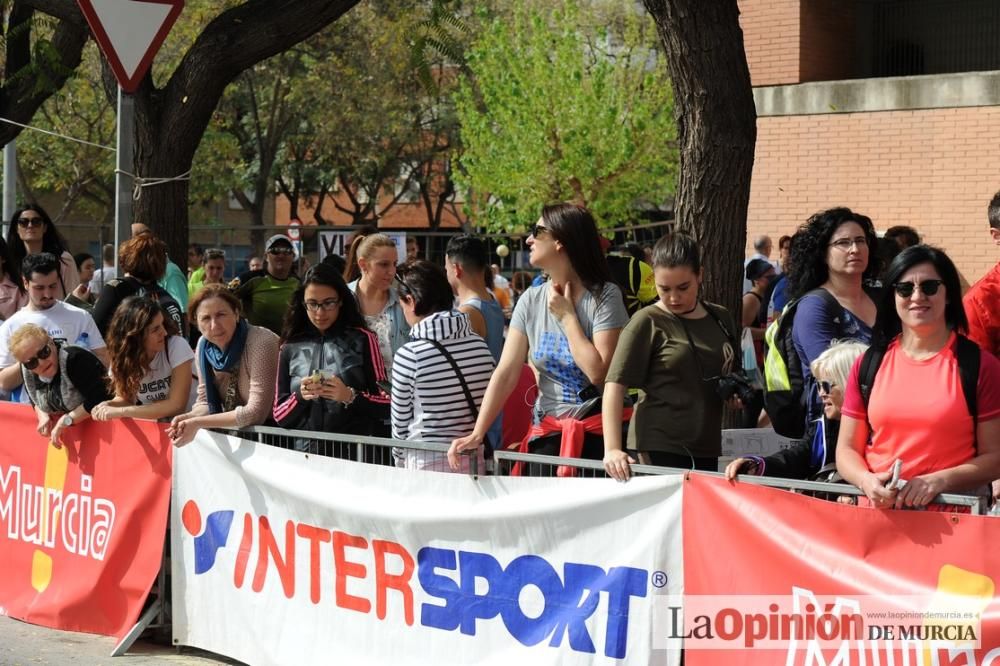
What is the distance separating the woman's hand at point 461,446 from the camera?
5.84 m

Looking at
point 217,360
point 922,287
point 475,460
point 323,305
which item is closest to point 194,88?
point 217,360

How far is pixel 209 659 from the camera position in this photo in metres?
7.22

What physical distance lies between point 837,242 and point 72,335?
487cm

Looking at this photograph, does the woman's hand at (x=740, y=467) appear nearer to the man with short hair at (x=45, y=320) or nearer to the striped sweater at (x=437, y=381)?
the striped sweater at (x=437, y=381)

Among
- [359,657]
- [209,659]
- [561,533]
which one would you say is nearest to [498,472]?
[561,533]

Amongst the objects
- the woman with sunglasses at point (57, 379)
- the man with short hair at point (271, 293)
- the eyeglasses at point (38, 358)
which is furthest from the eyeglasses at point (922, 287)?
the man with short hair at point (271, 293)

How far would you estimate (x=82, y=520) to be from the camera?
780cm

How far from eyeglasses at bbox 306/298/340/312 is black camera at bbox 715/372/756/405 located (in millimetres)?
2114

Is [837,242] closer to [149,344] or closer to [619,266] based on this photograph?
[619,266]

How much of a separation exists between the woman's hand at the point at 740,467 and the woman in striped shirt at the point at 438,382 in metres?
1.48

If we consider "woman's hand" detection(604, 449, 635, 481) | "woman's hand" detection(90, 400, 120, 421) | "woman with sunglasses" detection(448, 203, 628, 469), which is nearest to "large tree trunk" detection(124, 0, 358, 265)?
"woman's hand" detection(90, 400, 120, 421)

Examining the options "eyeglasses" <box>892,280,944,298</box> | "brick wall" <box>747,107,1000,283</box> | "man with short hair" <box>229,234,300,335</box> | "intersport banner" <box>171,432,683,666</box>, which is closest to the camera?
"eyeglasses" <box>892,280,944,298</box>

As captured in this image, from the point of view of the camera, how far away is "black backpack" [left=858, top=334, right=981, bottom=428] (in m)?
4.50

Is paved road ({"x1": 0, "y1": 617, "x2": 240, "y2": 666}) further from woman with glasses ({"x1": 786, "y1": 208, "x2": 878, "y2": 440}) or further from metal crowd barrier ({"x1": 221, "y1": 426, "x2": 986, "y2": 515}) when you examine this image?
woman with glasses ({"x1": 786, "y1": 208, "x2": 878, "y2": 440})
